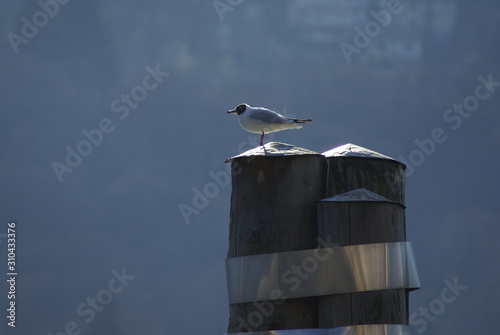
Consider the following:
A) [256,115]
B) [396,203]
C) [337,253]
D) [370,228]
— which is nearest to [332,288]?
[337,253]

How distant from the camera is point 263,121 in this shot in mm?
7387

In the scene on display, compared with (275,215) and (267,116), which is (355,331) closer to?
(275,215)

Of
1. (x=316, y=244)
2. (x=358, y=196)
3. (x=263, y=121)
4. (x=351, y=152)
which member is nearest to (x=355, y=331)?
(x=316, y=244)

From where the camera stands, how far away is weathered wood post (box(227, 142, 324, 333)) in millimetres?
3797

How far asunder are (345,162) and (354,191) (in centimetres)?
22

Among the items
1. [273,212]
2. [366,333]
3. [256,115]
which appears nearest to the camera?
[366,333]

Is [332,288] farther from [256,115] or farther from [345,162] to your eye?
[256,115]

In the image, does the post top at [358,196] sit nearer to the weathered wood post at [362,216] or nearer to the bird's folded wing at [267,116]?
the weathered wood post at [362,216]

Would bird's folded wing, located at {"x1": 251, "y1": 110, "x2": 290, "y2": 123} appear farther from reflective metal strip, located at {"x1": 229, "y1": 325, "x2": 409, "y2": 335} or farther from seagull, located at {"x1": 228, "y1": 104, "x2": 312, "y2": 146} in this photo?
reflective metal strip, located at {"x1": 229, "y1": 325, "x2": 409, "y2": 335}

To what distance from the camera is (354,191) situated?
395 centimetres

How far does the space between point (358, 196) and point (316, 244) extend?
42cm

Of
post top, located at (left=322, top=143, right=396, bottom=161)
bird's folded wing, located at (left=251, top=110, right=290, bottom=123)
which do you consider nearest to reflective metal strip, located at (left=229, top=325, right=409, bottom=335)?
post top, located at (left=322, top=143, right=396, bottom=161)

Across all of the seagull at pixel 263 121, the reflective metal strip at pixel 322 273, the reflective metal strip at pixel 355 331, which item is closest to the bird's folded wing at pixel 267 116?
the seagull at pixel 263 121

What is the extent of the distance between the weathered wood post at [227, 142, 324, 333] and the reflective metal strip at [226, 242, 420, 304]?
0.10 metres
